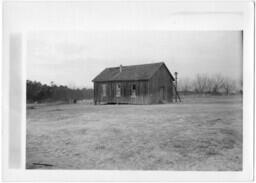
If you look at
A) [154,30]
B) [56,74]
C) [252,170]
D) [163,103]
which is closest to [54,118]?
[56,74]

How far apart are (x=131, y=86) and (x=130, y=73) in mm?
65

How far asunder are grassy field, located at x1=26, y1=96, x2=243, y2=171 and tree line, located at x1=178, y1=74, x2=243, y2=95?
37 millimetres

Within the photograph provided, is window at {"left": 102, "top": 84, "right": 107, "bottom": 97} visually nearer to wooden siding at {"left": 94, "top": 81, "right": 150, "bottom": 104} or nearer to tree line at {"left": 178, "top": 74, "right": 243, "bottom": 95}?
wooden siding at {"left": 94, "top": 81, "right": 150, "bottom": 104}

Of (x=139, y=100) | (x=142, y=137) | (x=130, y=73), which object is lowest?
(x=142, y=137)

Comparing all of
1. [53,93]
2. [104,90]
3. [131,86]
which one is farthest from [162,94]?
[53,93]

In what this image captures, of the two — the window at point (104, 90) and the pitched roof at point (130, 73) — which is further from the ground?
the pitched roof at point (130, 73)

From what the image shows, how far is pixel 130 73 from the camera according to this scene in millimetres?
1483

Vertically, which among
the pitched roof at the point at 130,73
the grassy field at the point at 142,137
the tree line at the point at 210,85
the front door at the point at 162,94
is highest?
the pitched roof at the point at 130,73

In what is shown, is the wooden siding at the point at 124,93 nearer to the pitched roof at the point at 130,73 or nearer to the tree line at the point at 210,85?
the pitched roof at the point at 130,73

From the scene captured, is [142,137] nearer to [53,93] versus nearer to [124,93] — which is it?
[124,93]

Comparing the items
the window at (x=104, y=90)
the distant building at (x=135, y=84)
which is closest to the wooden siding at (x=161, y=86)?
the distant building at (x=135, y=84)

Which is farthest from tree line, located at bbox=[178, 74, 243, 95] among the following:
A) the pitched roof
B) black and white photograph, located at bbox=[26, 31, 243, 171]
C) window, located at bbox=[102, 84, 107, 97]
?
window, located at bbox=[102, 84, 107, 97]

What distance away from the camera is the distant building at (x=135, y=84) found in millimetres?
1471

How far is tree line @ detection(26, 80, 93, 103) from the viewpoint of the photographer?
148 centimetres
